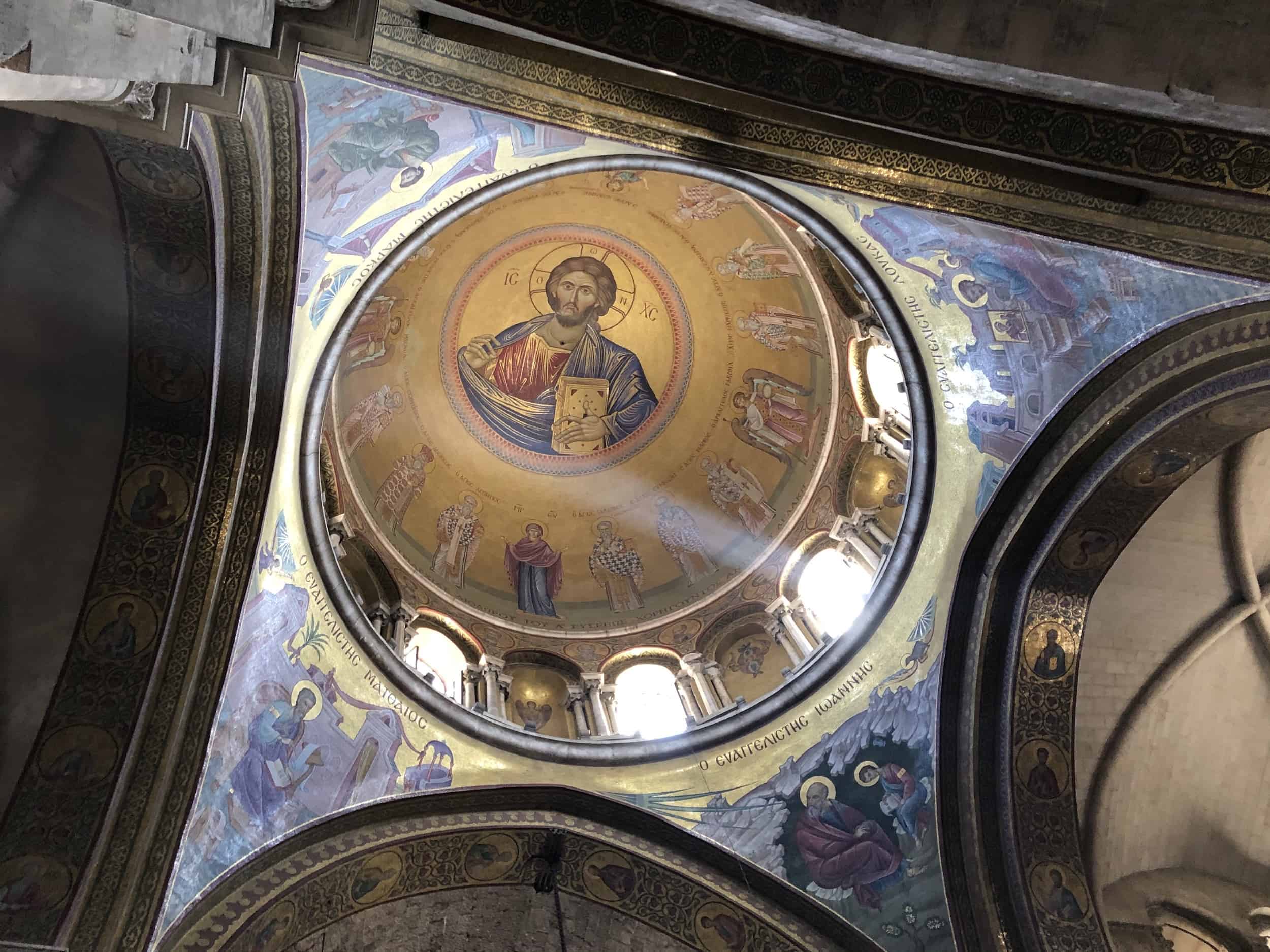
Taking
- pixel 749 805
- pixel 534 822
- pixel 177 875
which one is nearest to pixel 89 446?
pixel 177 875

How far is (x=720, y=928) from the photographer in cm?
975

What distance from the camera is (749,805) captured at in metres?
10.2

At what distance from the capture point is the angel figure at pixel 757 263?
13125 millimetres

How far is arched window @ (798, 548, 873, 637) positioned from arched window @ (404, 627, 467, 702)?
4.68 m

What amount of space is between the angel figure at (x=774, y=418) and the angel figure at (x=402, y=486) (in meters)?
4.86

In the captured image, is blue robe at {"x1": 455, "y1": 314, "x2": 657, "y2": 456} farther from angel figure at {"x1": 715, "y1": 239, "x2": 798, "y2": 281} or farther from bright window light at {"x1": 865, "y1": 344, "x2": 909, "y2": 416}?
bright window light at {"x1": 865, "y1": 344, "x2": 909, "y2": 416}

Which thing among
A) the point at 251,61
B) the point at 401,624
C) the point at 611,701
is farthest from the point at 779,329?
the point at 251,61

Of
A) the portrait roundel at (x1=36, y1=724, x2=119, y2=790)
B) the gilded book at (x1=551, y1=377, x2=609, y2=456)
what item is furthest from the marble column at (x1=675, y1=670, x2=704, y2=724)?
the portrait roundel at (x1=36, y1=724, x2=119, y2=790)

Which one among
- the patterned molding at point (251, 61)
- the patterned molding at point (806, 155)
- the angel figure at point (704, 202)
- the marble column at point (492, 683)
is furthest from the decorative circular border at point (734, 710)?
the angel figure at point (704, 202)

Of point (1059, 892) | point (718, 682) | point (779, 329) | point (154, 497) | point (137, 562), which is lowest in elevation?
point (1059, 892)

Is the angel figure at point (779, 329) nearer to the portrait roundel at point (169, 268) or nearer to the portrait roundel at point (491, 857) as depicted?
the portrait roundel at point (491, 857)

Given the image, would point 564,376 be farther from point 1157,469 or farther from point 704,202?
point 1157,469

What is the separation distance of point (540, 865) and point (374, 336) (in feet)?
24.0

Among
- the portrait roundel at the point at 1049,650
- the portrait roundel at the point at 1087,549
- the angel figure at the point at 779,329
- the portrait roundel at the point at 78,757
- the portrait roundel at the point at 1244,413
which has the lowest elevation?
the portrait roundel at the point at 78,757
